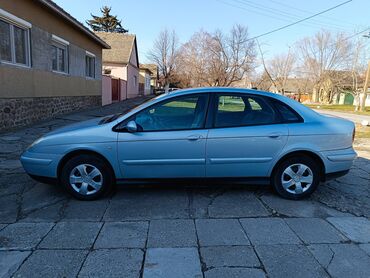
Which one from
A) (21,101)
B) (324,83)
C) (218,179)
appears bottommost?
(218,179)

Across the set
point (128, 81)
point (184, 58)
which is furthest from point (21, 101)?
point (184, 58)

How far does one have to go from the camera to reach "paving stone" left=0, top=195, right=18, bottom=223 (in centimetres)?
337

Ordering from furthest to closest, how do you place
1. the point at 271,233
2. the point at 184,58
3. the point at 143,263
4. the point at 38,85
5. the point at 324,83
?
1. the point at 324,83
2. the point at 184,58
3. the point at 38,85
4. the point at 271,233
5. the point at 143,263

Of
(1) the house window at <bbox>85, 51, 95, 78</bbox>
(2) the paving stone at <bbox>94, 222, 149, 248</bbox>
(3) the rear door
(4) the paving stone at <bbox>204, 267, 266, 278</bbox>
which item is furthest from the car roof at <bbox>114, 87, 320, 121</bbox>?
(1) the house window at <bbox>85, 51, 95, 78</bbox>

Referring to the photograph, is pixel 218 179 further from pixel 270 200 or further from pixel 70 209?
pixel 70 209

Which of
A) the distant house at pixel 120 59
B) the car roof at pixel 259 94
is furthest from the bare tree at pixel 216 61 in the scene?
the car roof at pixel 259 94

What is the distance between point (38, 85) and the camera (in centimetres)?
1036

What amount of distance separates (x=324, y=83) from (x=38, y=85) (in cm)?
5098

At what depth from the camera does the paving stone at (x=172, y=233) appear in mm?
2930

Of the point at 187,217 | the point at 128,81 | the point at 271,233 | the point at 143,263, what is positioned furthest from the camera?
the point at 128,81

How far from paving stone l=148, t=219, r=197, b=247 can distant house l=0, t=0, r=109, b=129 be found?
7.28 m

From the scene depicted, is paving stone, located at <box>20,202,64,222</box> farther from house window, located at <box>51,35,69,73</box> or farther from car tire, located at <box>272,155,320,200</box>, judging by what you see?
house window, located at <box>51,35,69,73</box>

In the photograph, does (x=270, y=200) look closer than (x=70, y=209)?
No

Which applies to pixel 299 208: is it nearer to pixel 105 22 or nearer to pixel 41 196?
pixel 41 196
